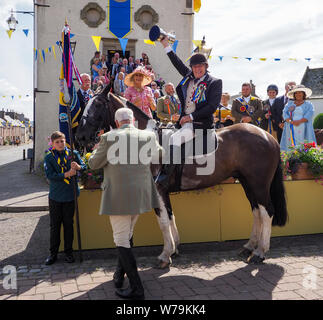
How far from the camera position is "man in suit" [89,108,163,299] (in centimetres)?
341

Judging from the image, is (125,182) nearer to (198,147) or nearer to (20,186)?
(198,147)

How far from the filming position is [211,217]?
554 centimetres

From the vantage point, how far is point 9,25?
14117 millimetres

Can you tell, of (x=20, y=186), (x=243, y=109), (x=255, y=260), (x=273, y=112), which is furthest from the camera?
(x=20, y=186)

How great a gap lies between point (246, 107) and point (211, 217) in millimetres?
3610

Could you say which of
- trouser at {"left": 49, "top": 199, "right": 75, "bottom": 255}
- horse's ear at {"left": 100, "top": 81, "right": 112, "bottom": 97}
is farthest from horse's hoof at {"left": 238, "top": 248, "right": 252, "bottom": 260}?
horse's ear at {"left": 100, "top": 81, "right": 112, "bottom": 97}

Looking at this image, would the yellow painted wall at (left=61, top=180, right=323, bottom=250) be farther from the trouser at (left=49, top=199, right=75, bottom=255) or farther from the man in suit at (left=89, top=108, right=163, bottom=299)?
the man in suit at (left=89, top=108, right=163, bottom=299)

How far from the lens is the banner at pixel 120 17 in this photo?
14289 millimetres

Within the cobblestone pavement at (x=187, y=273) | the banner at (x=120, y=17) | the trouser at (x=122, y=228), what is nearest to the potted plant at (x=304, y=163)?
the cobblestone pavement at (x=187, y=273)

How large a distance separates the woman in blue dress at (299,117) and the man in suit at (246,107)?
0.74m

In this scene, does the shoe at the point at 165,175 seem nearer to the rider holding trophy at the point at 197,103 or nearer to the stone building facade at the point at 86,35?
the rider holding trophy at the point at 197,103

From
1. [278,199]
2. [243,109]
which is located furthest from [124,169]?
[243,109]

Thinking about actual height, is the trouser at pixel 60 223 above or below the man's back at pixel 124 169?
below
